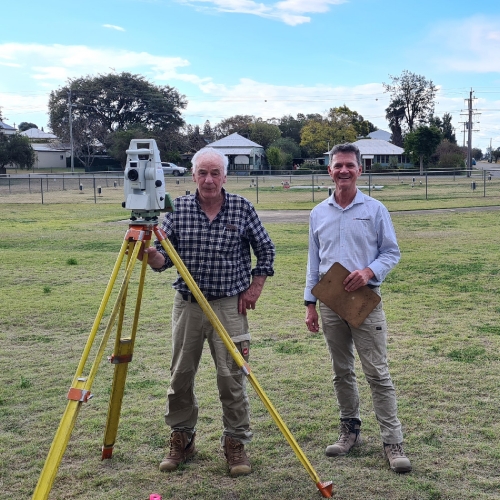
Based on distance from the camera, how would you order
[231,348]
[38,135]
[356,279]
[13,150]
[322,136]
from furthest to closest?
[38,135], [322,136], [13,150], [356,279], [231,348]

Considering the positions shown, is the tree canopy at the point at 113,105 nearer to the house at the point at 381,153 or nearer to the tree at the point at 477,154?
the house at the point at 381,153

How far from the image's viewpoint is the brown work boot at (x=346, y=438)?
4402 millimetres

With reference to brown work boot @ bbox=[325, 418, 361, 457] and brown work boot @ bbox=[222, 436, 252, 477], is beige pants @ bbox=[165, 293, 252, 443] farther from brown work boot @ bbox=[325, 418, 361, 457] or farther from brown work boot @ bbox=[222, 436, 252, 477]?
brown work boot @ bbox=[325, 418, 361, 457]

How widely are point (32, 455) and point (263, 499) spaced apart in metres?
1.68

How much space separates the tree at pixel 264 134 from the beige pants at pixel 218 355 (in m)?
85.9

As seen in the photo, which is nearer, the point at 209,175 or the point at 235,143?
the point at 209,175

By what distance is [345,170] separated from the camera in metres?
4.21

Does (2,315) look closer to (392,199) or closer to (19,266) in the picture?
(19,266)

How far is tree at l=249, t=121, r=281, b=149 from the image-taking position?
88875mm

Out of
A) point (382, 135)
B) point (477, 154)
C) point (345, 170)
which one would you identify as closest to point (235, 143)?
point (382, 135)

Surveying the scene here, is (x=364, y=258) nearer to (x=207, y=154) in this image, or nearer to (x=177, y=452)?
(x=207, y=154)

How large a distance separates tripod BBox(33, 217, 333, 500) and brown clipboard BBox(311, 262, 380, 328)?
30.0 inches

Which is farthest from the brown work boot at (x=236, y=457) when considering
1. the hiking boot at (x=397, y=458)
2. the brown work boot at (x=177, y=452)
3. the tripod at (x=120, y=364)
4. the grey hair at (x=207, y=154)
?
the grey hair at (x=207, y=154)

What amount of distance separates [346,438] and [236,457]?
0.80 meters
